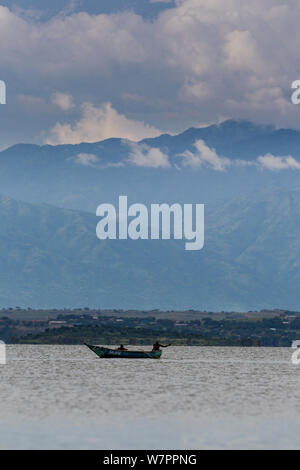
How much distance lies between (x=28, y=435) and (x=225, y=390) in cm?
7756

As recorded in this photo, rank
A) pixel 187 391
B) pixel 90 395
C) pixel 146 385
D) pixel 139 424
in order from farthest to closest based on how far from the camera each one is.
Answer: pixel 146 385
pixel 187 391
pixel 90 395
pixel 139 424

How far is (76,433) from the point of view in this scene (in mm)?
113375

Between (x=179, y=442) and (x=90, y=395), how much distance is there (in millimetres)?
61851

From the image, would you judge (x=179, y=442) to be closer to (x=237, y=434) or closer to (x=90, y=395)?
(x=237, y=434)

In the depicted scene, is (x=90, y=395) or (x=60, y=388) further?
(x=60, y=388)
